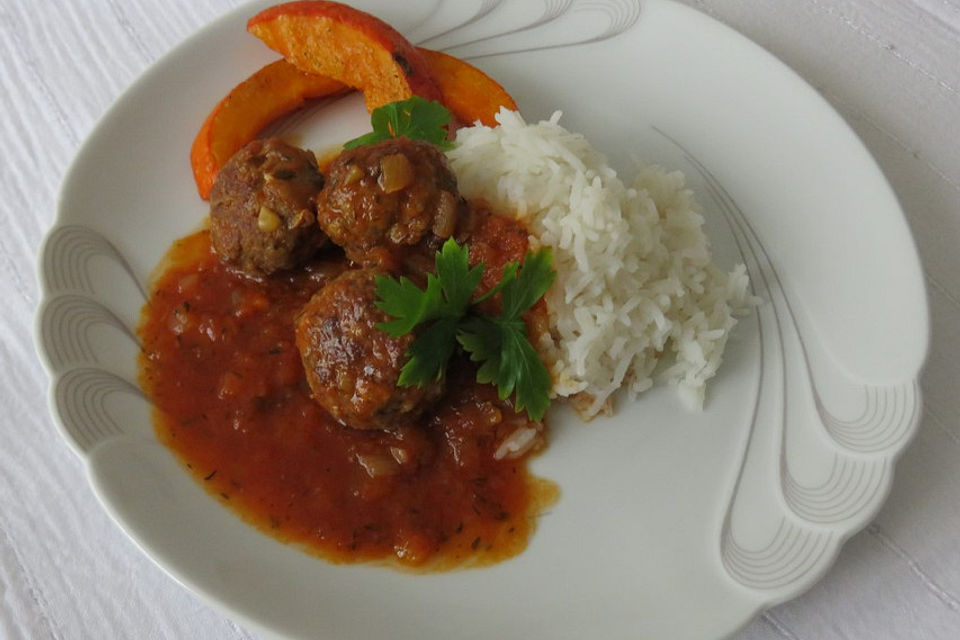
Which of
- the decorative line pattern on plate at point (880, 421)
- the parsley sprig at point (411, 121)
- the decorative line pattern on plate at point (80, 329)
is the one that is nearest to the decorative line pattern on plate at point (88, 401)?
the decorative line pattern on plate at point (80, 329)

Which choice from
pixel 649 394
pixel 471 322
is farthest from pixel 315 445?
pixel 649 394

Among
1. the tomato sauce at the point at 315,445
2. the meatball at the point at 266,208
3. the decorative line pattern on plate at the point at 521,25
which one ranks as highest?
the decorative line pattern on plate at the point at 521,25

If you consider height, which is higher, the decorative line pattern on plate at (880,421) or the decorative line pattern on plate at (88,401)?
the decorative line pattern on plate at (880,421)

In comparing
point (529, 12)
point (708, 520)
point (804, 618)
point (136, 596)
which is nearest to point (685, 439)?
point (708, 520)

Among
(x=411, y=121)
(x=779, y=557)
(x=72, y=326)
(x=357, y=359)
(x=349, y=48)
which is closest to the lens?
(x=779, y=557)

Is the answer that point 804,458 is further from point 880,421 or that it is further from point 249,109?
point 249,109

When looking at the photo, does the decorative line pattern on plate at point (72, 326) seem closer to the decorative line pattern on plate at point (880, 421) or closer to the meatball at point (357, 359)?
the meatball at point (357, 359)
